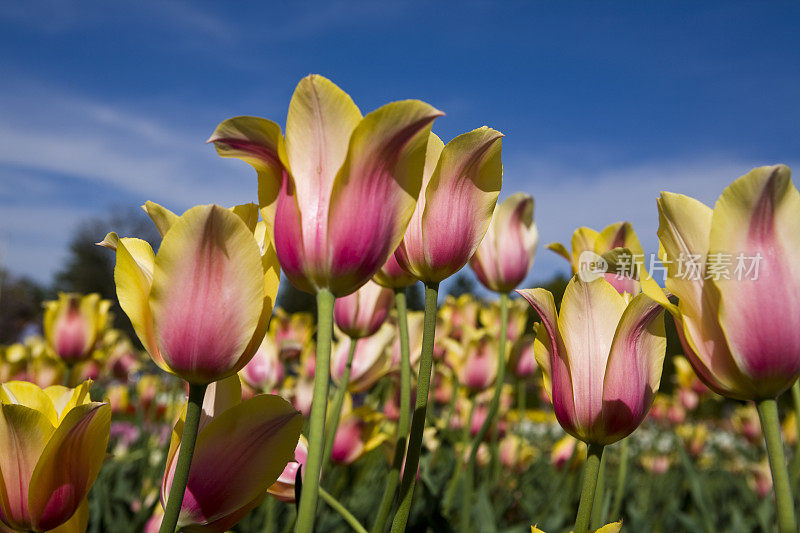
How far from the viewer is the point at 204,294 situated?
59cm

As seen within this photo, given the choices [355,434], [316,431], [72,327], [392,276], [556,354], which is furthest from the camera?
[72,327]

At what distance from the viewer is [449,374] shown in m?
2.67

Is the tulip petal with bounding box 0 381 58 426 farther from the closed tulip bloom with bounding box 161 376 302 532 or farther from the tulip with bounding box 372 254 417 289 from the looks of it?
the tulip with bounding box 372 254 417 289

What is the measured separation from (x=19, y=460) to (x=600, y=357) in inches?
26.5

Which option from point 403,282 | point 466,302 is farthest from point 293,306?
point 403,282

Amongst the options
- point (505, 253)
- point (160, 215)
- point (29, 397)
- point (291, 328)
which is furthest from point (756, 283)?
point (291, 328)

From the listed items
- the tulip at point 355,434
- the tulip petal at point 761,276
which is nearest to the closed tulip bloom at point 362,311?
the tulip at point 355,434

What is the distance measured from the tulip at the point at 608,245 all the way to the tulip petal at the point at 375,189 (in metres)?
0.46

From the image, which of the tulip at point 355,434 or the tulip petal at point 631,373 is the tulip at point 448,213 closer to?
the tulip petal at point 631,373

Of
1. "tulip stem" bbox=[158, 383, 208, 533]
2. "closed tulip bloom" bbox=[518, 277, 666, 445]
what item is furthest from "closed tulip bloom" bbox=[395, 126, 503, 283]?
"tulip stem" bbox=[158, 383, 208, 533]

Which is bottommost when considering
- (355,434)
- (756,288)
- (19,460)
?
(355,434)

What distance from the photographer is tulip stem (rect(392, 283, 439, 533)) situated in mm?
644

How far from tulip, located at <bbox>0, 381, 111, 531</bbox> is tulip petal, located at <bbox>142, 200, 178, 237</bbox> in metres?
0.20

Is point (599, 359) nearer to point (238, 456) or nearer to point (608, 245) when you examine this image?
point (238, 456)
